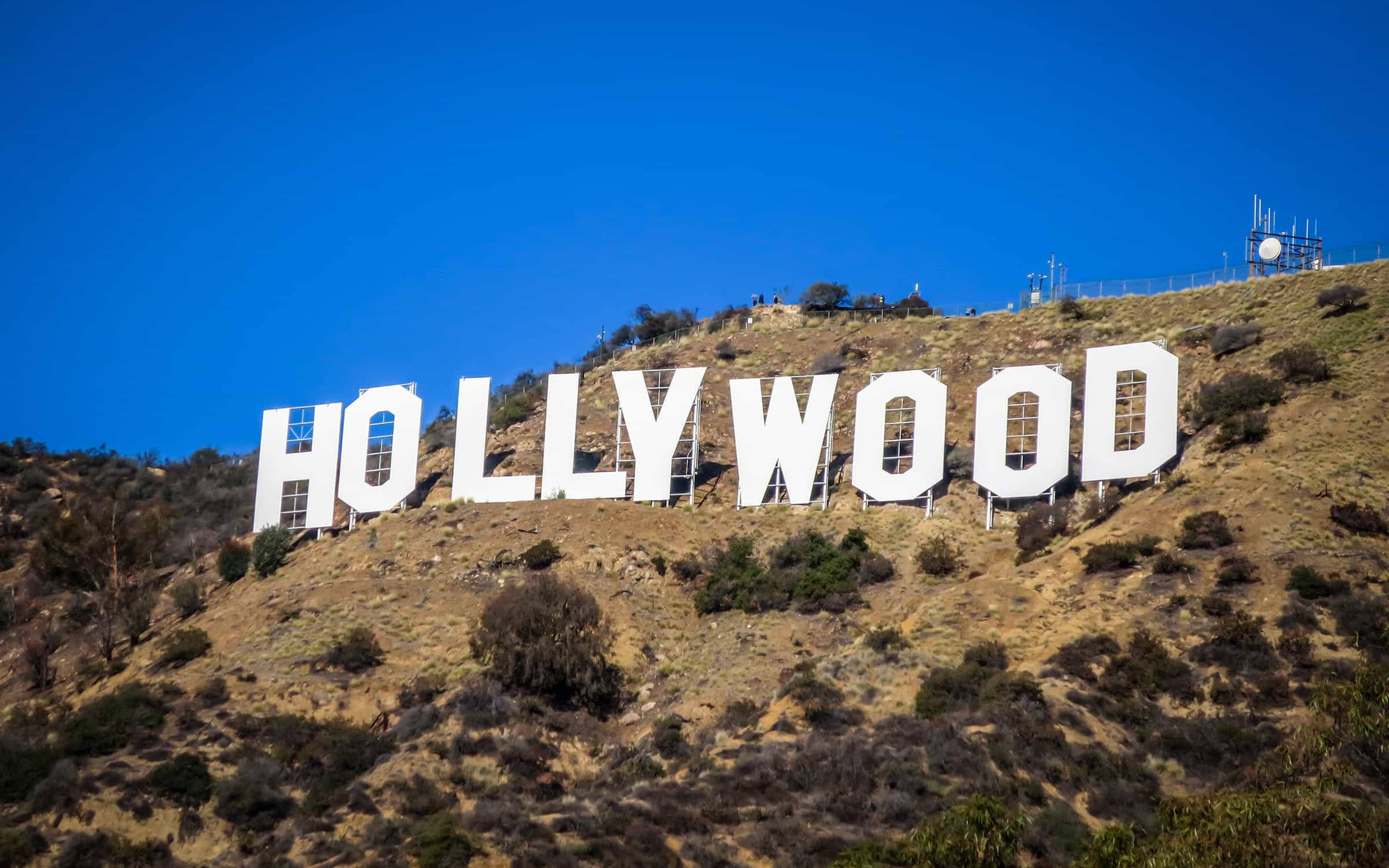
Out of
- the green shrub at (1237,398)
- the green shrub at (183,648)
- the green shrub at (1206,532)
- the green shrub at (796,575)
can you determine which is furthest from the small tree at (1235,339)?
the green shrub at (183,648)

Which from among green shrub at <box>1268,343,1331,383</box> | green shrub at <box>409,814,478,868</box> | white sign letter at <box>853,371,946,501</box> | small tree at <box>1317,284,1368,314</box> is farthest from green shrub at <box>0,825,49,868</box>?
small tree at <box>1317,284,1368,314</box>

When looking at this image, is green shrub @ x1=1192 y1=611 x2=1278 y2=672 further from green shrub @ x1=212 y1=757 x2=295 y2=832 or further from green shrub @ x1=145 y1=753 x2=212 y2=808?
green shrub @ x1=145 y1=753 x2=212 y2=808

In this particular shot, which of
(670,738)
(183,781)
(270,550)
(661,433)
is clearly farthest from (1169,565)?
(270,550)

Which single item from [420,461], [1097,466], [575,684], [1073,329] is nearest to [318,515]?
[420,461]

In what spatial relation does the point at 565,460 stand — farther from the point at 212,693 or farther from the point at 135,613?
the point at 212,693

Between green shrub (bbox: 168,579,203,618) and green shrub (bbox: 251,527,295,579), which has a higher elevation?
green shrub (bbox: 251,527,295,579)

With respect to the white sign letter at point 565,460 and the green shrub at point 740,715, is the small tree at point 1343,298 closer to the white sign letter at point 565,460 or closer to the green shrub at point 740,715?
the white sign letter at point 565,460

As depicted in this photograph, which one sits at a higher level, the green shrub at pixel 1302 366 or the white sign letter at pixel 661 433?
the green shrub at pixel 1302 366
